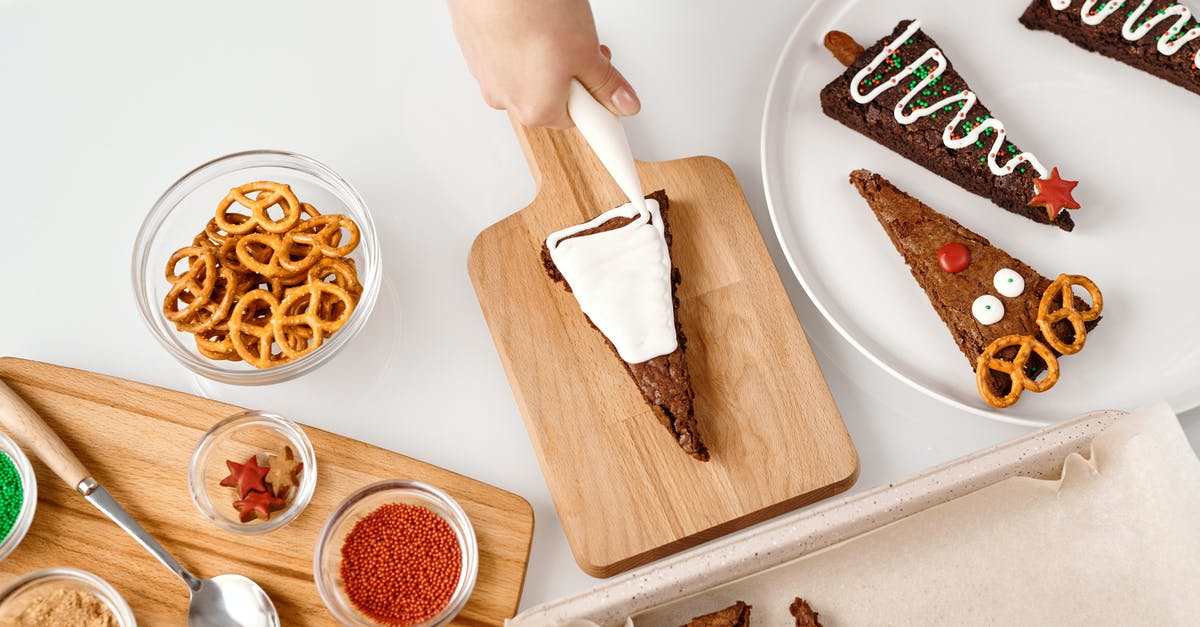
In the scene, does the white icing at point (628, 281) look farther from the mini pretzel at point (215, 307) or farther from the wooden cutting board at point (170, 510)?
the mini pretzel at point (215, 307)

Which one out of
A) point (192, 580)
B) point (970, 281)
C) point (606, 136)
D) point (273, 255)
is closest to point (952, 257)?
point (970, 281)

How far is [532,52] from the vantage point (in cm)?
190

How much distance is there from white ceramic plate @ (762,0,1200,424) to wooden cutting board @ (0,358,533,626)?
98 centimetres

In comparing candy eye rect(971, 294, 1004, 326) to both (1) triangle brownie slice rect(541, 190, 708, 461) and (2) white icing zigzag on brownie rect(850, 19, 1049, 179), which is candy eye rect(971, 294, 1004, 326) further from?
(1) triangle brownie slice rect(541, 190, 708, 461)

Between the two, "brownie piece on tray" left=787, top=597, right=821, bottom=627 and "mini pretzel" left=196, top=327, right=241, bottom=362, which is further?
"mini pretzel" left=196, top=327, right=241, bottom=362

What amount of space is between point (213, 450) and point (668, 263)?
1156 mm

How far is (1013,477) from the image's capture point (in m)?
1.99

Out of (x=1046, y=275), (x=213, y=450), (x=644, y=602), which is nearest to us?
(x=644, y=602)

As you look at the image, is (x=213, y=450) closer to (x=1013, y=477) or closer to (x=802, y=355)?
(x=802, y=355)

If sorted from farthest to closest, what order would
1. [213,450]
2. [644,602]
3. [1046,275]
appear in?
[1046,275] → [213,450] → [644,602]

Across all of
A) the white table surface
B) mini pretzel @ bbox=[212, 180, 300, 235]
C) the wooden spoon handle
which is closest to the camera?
the wooden spoon handle

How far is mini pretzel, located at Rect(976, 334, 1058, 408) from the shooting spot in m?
2.18

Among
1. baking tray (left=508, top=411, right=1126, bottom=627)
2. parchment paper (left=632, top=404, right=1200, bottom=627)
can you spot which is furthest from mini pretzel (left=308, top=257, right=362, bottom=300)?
parchment paper (left=632, top=404, right=1200, bottom=627)

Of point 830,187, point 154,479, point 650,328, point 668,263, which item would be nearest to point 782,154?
point 830,187
